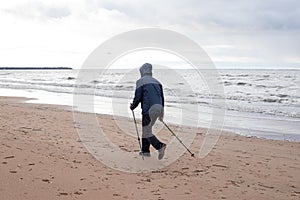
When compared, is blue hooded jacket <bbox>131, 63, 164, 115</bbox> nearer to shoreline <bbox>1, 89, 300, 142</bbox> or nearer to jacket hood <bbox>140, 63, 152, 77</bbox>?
jacket hood <bbox>140, 63, 152, 77</bbox>

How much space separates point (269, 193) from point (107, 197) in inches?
100

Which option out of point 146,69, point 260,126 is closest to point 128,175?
point 146,69

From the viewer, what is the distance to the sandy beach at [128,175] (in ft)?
17.6

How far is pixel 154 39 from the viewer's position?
730 centimetres

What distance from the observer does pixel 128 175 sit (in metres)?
6.48

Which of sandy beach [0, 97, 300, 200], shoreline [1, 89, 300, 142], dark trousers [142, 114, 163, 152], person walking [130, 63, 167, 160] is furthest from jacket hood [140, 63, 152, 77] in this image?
shoreline [1, 89, 300, 142]

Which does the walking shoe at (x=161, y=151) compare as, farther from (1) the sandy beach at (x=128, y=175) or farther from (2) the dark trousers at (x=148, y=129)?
(1) the sandy beach at (x=128, y=175)

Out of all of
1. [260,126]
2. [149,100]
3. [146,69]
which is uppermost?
[146,69]

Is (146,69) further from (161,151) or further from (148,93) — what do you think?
(161,151)

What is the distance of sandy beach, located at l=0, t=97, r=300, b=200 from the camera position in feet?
17.6

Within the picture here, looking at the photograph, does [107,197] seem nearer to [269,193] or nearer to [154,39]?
[269,193]

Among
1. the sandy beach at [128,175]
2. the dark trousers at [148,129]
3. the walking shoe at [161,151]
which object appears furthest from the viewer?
the dark trousers at [148,129]

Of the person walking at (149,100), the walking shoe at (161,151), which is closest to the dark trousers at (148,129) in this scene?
the person walking at (149,100)

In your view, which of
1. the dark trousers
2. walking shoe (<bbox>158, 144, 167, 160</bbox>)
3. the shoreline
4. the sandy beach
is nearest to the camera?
the sandy beach
